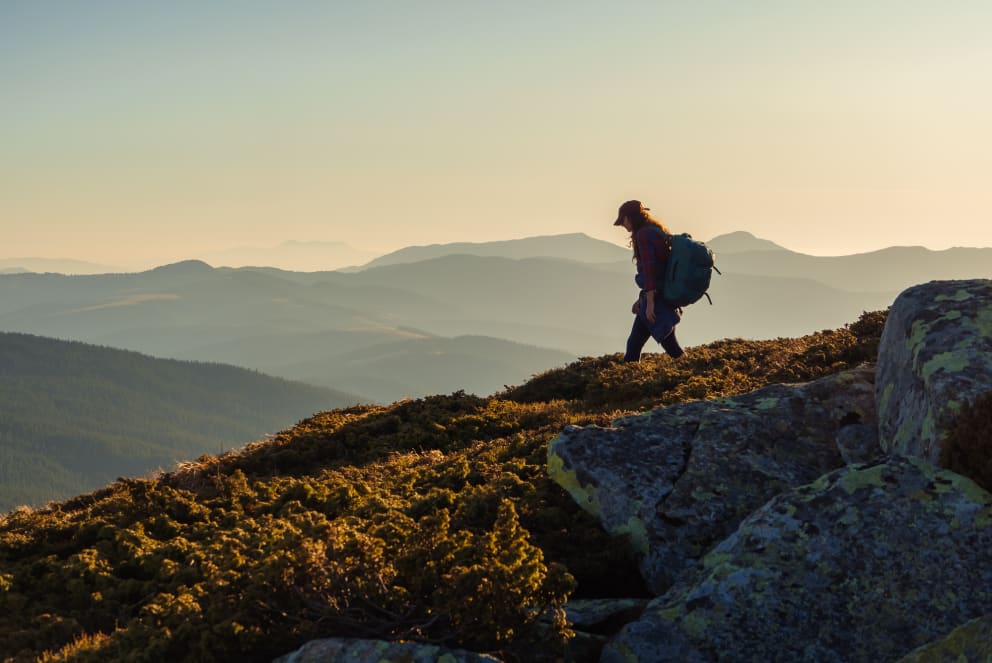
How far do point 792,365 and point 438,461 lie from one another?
6717 mm

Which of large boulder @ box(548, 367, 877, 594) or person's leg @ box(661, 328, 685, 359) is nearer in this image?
large boulder @ box(548, 367, 877, 594)

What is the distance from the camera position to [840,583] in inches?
257

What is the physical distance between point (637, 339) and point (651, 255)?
2684mm

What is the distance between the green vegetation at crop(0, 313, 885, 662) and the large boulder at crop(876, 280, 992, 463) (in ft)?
10.4

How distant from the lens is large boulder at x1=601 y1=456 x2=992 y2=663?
6.27 m

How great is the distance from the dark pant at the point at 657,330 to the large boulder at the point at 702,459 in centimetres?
599

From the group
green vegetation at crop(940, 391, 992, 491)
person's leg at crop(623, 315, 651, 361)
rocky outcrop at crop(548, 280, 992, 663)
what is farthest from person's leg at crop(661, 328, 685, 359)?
green vegetation at crop(940, 391, 992, 491)

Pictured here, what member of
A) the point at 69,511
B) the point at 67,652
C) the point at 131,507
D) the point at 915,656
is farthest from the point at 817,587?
the point at 69,511

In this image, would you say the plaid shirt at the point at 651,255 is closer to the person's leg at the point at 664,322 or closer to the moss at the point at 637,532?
the person's leg at the point at 664,322

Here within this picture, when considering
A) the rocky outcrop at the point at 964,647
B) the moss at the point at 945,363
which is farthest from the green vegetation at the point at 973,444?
the rocky outcrop at the point at 964,647

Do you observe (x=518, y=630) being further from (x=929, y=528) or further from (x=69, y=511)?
(x=69, y=511)

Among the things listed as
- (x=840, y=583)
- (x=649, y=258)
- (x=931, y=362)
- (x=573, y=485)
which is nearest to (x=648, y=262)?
(x=649, y=258)

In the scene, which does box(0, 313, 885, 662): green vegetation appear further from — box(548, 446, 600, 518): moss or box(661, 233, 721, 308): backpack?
box(661, 233, 721, 308): backpack

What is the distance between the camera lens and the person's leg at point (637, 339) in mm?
17672
